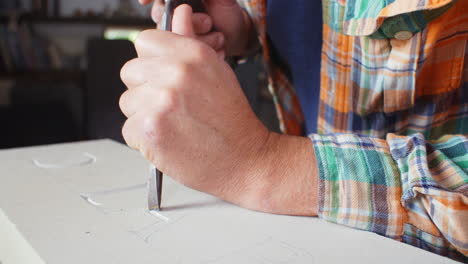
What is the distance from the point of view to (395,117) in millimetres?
665

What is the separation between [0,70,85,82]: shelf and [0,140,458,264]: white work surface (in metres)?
2.04

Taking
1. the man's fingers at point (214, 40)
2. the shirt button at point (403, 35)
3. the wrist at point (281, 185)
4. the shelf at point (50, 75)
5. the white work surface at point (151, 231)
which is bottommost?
the shelf at point (50, 75)

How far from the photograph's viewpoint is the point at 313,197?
0.45m

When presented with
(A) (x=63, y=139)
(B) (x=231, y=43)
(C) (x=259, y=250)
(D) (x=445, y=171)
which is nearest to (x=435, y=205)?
(D) (x=445, y=171)

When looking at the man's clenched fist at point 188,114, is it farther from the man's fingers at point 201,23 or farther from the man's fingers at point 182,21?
the man's fingers at point 201,23

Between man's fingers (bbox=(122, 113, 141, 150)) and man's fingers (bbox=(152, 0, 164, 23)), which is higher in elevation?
man's fingers (bbox=(152, 0, 164, 23))

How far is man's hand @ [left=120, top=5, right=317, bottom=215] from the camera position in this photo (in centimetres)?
40

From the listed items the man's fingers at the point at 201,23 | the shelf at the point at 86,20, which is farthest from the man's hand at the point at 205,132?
the shelf at the point at 86,20

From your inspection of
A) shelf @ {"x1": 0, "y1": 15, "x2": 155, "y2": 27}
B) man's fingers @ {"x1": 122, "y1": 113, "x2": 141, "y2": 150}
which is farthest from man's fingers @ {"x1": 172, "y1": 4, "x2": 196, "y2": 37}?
shelf @ {"x1": 0, "y1": 15, "x2": 155, "y2": 27}

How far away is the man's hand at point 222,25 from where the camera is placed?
0.63m

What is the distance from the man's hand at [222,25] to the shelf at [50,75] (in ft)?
→ 6.08

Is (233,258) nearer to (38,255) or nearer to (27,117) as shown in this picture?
(38,255)

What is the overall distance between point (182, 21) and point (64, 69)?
2247 mm

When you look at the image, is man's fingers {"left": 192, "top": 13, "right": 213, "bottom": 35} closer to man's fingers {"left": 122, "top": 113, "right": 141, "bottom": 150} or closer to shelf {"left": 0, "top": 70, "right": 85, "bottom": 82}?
man's fingers {"left": 122, "top": 113, "right": 141, "bottom": 150}
